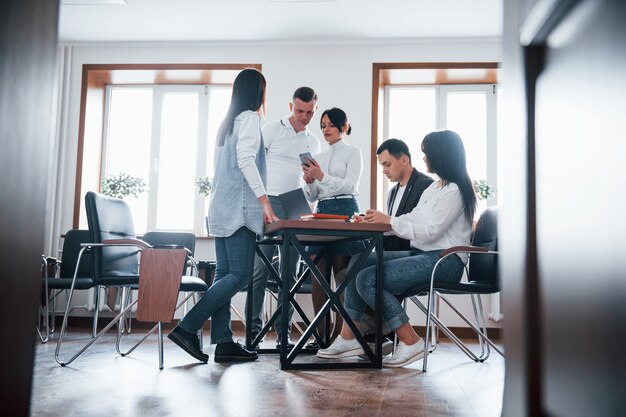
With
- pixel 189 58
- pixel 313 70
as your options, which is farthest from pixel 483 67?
pixel 189 58

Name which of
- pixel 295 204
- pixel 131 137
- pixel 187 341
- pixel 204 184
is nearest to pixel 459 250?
pixel 295 204

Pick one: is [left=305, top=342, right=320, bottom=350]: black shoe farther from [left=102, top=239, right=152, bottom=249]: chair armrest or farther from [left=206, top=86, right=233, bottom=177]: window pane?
[left=206, top=86, right=233, bottom=177]: window pane

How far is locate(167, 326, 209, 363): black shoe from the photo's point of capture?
2.97 metres

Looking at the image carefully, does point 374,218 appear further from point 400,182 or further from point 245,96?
point 245,96

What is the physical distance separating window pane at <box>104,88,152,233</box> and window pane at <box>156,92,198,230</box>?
0.17 metres

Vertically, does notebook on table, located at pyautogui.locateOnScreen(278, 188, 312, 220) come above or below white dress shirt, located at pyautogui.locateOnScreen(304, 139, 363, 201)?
below

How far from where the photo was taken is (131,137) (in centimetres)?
664

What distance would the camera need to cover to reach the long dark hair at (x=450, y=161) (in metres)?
3.13

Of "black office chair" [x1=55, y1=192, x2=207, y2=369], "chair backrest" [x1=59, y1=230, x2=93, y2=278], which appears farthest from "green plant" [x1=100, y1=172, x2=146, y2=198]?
"black office chair" [x1=55, y1=192, x2=207, y2=369]

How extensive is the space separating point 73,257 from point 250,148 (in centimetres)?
300

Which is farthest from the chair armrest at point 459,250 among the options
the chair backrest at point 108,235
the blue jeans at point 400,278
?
the chair backrest at point 108,235

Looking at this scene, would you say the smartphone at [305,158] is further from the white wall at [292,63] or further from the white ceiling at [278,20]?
the white wall at [292,63]

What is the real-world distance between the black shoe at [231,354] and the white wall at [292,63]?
2.67 meters

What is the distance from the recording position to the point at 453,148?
317cm
